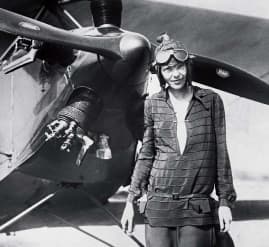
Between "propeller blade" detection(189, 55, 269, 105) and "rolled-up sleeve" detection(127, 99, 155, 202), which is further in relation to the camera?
"propeller blade" detection(189, 55, 269, 105)

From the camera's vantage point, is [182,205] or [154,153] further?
[154,153]

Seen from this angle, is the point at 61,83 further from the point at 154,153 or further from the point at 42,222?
the point at 42,222

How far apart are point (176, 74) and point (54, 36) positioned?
0.92 metres

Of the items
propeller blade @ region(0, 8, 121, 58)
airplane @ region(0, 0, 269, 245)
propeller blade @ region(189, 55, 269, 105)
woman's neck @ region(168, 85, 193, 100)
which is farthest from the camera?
propeller blade @ region(189, 55, 269, 105)

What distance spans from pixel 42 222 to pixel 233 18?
96.6 inches

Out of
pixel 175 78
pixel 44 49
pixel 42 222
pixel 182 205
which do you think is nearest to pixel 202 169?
pixel 182 205

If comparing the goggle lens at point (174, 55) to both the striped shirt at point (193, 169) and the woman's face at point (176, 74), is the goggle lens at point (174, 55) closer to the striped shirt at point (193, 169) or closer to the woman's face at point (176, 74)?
the woman's face at point (176, 74)

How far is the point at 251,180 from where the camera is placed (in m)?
7.17

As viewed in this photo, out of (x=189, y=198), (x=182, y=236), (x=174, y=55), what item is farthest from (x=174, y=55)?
(x=182, y=236)

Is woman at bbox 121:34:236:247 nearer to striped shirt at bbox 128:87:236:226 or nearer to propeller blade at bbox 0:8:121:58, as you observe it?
striped shirt at bbox 128:87:236:226

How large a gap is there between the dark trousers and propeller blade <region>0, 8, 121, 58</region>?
1099mm

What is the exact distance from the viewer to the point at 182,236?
1921mm

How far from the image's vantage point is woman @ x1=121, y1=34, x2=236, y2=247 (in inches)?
75.2

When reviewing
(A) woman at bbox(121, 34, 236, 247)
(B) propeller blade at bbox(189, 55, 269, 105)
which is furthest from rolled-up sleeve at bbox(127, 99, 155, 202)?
(B) propeller blade at bbox(189, 55, 269, 105)
